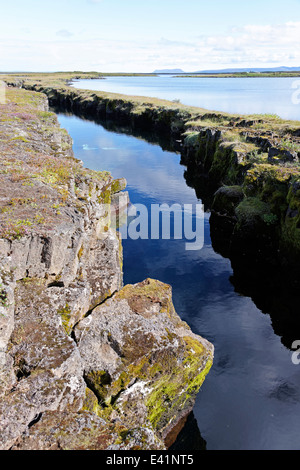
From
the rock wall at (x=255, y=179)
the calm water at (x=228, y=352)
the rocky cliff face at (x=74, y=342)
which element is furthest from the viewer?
the rock wall at (x=255, y=179)

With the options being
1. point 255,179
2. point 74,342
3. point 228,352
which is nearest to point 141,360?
point 74,342

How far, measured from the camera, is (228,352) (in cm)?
1934

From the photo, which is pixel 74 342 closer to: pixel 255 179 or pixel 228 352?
pixel 228 352

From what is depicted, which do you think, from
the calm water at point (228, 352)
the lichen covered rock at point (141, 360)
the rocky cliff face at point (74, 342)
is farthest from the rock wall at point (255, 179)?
the rocky cliff face at point (74, 342)

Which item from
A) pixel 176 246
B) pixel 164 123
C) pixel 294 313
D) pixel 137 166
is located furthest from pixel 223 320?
pixel 164 123

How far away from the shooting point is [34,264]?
12859mm

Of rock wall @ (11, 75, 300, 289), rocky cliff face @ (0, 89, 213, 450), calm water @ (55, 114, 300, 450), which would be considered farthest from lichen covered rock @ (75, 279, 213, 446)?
rock wall @ (11, 75, 300, 289)

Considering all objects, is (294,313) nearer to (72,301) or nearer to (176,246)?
(176,246)

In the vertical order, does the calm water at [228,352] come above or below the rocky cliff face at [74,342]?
below

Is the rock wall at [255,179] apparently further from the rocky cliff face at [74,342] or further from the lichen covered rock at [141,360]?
the rocky cliff face at [74,342]

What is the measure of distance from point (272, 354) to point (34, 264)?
14689 millimetres

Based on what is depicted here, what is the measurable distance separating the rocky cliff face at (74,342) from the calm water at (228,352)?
2.29m

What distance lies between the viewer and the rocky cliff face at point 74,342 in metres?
8.92

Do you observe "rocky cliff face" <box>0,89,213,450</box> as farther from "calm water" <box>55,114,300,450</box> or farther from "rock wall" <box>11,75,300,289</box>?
"rock wall" <box>11,75,300,289</box>
